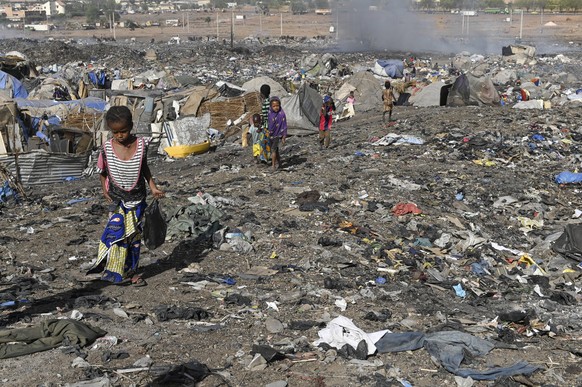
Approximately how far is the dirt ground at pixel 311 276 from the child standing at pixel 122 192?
0.17 m

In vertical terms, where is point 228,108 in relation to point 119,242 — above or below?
above

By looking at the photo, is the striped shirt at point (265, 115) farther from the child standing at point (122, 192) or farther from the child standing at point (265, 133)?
the child standing at point (122, 192)

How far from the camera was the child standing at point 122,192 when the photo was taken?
17.5 ft

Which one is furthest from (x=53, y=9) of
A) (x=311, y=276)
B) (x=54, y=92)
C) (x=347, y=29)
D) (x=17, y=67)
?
(x=311, y=276)

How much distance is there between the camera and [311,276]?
234 inches

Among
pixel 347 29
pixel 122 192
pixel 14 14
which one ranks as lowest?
pixel 122 192

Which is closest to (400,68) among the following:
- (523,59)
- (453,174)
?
(523,59)

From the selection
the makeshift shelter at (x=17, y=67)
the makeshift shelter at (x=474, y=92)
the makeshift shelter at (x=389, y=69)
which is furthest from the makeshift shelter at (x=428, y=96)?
the makeshift shelter at (x=17, y=67)

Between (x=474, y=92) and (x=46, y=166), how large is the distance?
32.8 feet

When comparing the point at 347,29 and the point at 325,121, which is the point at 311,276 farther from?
the point at 347,29

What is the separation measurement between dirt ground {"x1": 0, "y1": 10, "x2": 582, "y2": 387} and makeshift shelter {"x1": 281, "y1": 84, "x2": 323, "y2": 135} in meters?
3.34

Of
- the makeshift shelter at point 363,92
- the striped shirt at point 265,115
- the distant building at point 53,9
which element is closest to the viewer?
the striped shirt at point 265,115

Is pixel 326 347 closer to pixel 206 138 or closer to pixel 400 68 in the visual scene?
pixel 206 138

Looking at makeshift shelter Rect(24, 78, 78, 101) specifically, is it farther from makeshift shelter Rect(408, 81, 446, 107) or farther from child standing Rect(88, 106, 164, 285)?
child standing Rect(88, 106, 164, 285)
